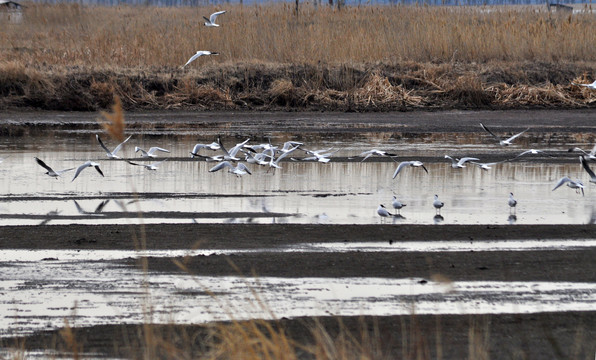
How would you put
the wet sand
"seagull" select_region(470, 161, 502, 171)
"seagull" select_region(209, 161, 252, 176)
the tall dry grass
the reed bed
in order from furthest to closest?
the tall dry grass < the reed bed < "seagull" select_region(470, 161, 502, 171) < "seagull" select_region(209, 161, 252, 176) < the wet sand

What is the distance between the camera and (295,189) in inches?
490

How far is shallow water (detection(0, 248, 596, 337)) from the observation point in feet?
21.6

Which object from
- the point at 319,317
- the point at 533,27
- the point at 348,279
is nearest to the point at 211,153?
the point at 348,279

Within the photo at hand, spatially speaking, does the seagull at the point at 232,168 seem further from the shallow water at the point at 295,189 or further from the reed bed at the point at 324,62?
the reed bed at the point at 324,62

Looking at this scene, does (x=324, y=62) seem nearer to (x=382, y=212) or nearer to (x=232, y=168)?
(x=232, y=168)

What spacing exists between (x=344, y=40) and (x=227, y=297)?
19.1 meters

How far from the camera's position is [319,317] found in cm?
647

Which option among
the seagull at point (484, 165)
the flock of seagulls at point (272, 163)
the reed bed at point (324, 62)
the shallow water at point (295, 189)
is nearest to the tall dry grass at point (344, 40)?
the reed bed at point (324, 62)

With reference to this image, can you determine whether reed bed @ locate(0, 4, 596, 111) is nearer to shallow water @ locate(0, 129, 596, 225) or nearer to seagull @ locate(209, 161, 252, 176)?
shallow water @ locate(0, 129, 596, 225)

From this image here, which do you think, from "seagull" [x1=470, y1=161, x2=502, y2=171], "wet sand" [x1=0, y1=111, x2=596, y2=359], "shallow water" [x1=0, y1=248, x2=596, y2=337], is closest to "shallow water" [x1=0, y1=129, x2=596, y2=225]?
"seagull" [x1=470, y1=161, x2=502, y2=171]

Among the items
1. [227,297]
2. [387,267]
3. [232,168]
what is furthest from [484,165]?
[227,297]

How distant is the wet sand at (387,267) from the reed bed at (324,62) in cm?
1340

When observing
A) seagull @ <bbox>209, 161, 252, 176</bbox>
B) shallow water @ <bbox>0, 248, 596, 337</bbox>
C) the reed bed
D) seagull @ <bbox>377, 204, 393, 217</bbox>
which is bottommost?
shallow water @ <bbox>0, 248, 596, 337</bbox>

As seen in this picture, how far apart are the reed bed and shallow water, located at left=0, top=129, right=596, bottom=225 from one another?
5.81m
